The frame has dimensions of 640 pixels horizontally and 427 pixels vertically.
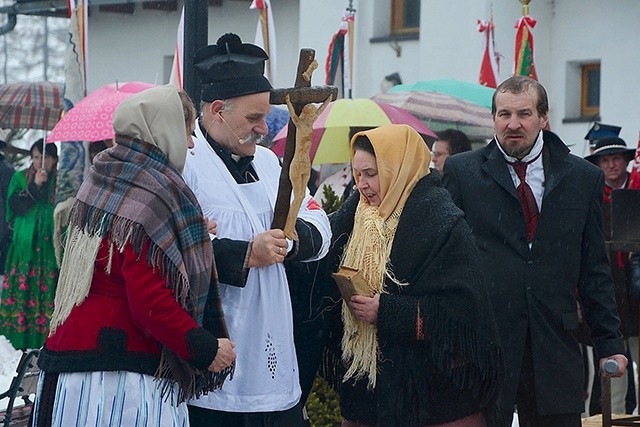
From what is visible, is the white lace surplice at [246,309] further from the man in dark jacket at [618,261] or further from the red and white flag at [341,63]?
the red and white flag at [341,63]

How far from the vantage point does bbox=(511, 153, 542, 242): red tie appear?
5277 millimetres

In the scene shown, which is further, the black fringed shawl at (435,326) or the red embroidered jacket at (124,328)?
the black fringed shawl at (435,326)

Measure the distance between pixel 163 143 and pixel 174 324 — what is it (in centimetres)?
60

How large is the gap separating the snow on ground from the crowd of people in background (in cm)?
592

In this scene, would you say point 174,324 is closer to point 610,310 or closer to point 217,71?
point 217,71

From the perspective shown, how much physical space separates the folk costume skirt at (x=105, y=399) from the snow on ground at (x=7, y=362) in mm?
6149

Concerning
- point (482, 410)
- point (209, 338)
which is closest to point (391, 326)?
point (482, 410)

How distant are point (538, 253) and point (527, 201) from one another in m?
0.23

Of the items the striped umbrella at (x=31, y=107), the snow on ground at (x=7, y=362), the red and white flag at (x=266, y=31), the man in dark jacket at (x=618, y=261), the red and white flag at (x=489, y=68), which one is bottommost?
the snow on ground at (x=7, y=362)

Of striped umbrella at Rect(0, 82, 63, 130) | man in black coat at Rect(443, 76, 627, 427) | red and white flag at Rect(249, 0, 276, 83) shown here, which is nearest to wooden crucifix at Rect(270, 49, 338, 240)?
man in black coat at Rect(443, 76, 627, 427)

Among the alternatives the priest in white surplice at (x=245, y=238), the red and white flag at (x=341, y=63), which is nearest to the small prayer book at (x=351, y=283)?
the priest in white surplice at (x=245, y=238)

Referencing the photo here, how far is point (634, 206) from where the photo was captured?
243 inches

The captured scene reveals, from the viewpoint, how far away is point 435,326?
461cm

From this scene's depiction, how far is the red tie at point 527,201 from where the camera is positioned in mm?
5277
